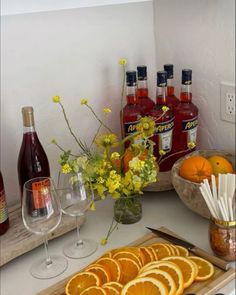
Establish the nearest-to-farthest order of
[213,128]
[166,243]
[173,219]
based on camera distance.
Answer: [166,243] < [173,219] < [213,128]

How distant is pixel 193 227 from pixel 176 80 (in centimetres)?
48

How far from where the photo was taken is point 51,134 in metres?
1.21

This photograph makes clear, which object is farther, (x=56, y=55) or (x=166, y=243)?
(x=56, y=55)

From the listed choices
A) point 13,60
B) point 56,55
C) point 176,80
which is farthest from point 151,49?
point 13,60

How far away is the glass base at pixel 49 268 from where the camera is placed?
0.96 meters

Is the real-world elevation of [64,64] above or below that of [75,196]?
above

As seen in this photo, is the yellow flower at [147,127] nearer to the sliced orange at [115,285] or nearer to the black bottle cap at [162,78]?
the black bottle cap at [162,78]

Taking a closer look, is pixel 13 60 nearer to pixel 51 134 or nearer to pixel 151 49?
pixel 51 134

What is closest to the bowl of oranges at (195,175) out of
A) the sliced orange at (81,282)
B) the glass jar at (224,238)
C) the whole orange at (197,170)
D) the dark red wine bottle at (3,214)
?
the whole orange at (197,170)

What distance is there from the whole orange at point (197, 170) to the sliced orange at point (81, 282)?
0.35 meters

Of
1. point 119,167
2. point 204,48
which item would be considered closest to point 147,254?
point 119,167

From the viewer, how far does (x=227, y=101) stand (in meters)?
1.16

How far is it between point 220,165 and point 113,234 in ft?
1.09

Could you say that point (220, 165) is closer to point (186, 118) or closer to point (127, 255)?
point (186, 118)
